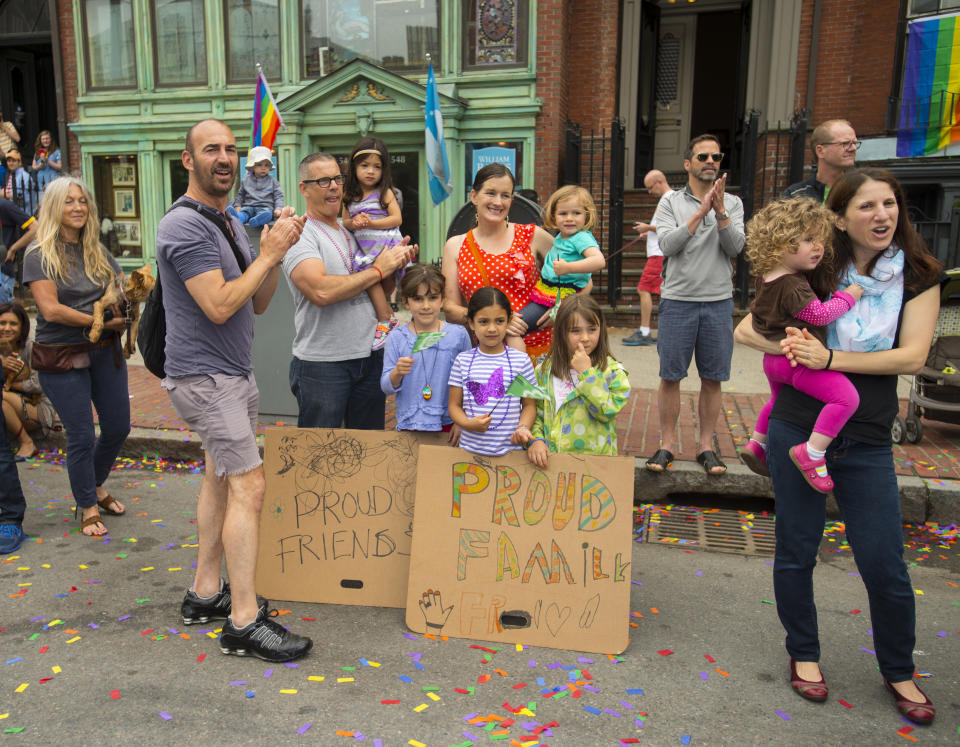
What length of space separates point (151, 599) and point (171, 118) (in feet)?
35.5

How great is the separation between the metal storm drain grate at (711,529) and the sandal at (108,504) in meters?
3.23

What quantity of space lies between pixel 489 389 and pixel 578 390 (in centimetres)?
41

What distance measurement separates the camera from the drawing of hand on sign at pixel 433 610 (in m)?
3.38

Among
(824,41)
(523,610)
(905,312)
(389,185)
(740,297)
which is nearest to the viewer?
(905,312)

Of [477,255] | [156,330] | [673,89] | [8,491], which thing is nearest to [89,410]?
[8,491]

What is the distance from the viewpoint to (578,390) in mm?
3576

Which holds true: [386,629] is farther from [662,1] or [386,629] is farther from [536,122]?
[662,1]

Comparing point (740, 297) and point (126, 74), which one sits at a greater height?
point (126, 74)

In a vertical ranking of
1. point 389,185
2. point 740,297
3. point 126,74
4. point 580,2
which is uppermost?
point 580,2

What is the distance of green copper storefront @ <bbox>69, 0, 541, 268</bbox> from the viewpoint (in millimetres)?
11359

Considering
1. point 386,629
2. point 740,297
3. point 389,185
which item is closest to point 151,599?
point 386,629

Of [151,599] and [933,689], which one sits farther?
[151,599]

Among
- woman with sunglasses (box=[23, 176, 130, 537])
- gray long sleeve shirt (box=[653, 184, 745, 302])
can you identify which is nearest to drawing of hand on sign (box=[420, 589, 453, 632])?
woman with sunglasses (box=[23, 176, 130, 537])

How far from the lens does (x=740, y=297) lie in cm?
980
